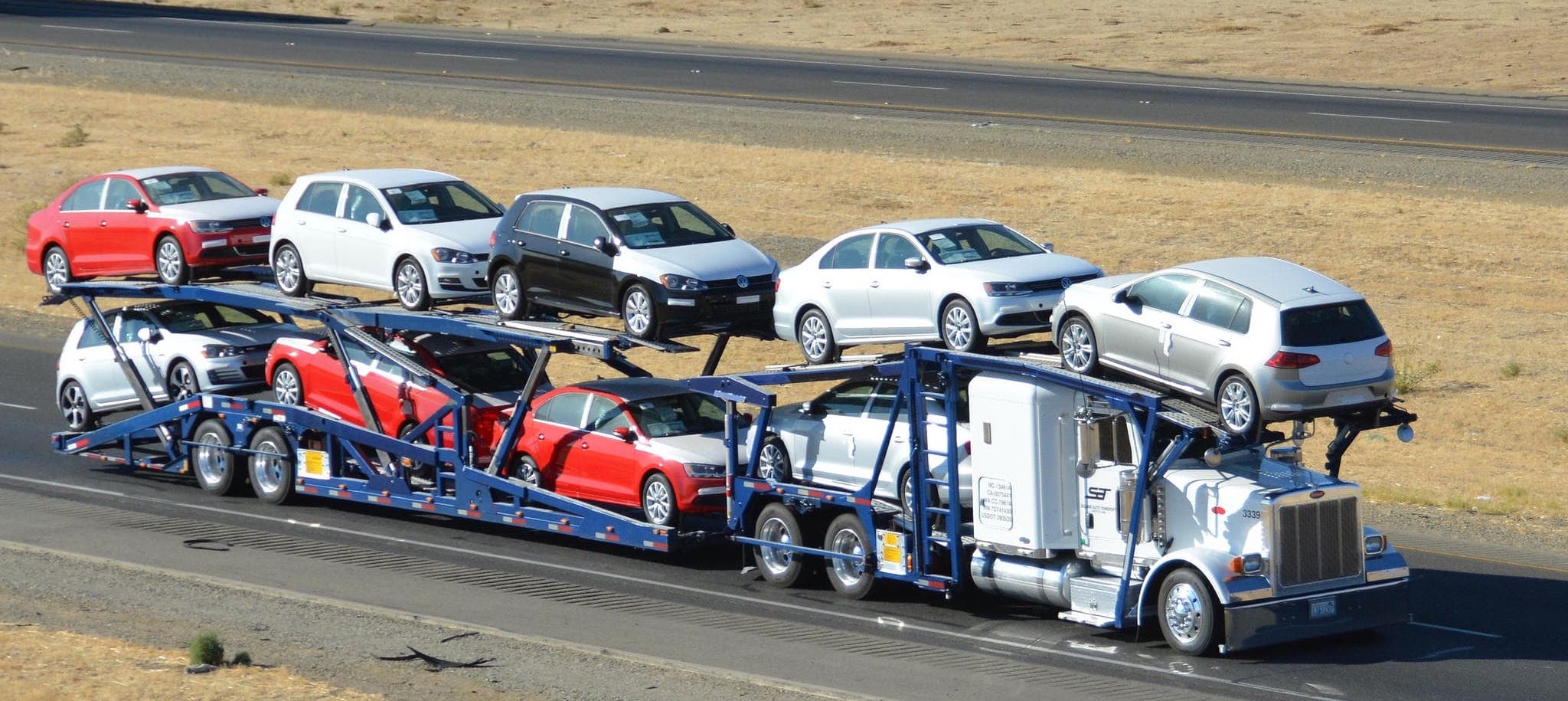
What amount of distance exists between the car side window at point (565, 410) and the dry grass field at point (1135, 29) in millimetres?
31406

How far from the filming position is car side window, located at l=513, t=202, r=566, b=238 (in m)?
20.4

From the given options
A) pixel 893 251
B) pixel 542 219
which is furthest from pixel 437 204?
pixel 893 251

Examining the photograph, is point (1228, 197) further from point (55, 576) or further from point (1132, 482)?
point (55, 576)

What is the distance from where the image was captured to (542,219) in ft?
67.1

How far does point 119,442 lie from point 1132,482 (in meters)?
13.6

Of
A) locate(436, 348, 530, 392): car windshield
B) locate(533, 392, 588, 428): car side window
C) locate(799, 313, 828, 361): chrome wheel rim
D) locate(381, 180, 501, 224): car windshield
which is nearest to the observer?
locate(799, 313, 828, 361): chrome wheel rim

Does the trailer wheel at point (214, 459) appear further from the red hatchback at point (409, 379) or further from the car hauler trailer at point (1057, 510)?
the car hauler trailer at point (1057, 510)

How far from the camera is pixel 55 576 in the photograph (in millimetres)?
18203

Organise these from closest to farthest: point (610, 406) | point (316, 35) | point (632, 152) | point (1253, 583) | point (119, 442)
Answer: point (1253, 583)
point (610, 406)
point (119, 442)
point (632, 152)
point (316, 35)

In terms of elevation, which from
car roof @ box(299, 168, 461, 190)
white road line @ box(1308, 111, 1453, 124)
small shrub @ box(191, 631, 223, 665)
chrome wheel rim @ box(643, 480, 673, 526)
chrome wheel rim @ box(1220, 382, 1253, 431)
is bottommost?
small shrub @ box(191, 631, 223, 665)

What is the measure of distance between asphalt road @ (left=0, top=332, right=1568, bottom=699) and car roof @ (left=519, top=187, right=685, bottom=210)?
12.0 feet

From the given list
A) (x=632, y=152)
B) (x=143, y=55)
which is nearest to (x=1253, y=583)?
(x=632, y=152)

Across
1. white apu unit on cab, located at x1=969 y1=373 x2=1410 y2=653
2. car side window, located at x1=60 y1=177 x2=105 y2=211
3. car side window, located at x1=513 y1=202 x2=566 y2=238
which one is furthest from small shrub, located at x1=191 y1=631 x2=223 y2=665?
car side window, located at x1=60 y1=177 x2=105 y2=211

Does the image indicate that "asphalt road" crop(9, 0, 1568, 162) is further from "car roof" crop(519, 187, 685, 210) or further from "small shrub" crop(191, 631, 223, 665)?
"small shrub" crop(191, 631, 223, 665)
